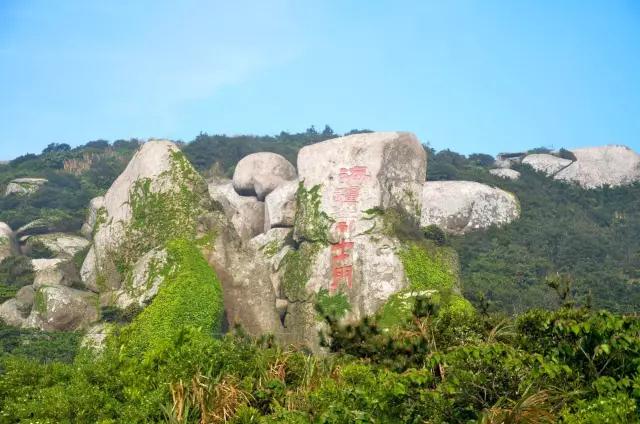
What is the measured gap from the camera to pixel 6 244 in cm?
3309

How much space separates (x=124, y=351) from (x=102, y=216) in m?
9.70

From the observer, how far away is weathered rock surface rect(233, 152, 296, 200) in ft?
105

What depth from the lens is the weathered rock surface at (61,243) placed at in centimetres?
3534

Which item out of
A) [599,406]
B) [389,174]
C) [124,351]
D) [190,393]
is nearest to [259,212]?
[389,174]

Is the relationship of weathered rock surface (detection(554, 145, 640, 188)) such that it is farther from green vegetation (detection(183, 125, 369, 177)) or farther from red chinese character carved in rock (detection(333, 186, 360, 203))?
red chinese character carved in rock (detection(333, 186, 360, 203))

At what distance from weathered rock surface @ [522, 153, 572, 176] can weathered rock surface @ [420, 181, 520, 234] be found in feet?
44.3

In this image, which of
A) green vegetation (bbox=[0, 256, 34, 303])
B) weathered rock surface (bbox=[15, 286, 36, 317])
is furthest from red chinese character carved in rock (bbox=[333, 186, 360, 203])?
green vegetation (bbox=[0, 256, 34, 303])

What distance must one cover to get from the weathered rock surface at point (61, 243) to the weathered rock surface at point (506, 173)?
27201mm

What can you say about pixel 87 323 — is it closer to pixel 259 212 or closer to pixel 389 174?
pixel 389 174

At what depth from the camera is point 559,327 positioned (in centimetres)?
827

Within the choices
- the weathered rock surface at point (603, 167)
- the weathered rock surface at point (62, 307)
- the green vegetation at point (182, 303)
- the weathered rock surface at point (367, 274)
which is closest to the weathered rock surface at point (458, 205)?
the weathered rock surface at point (603, 167)

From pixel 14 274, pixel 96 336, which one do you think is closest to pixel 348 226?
pixel 96 336

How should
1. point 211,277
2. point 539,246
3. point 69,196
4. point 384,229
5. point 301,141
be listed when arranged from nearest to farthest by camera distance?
point 211,277 < point 384,229 < point 539,246 < point 69,196 < point 301,141

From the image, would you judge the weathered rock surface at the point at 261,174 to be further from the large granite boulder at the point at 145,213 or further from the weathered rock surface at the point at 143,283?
the weathered rock surface at the point at 143,283
